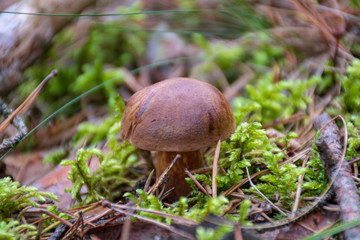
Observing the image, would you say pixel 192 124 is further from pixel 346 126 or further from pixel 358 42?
pixel 358 42

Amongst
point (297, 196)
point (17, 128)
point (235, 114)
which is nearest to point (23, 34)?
point (17, 128)

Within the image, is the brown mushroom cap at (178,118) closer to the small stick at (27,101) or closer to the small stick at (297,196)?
the small stick at (297,196)

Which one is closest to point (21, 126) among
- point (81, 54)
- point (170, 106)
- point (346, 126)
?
point (170, 106)

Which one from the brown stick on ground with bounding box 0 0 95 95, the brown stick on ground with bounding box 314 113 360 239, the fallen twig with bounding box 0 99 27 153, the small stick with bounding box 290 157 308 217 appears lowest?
the small stick with bounding box 290 157 308 217

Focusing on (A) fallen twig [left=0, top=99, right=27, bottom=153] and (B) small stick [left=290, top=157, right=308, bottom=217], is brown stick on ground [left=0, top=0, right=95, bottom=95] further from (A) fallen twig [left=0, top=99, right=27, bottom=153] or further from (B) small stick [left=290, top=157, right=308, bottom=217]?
(B) small stick [left=290, top=157, right=308, bottom=217]

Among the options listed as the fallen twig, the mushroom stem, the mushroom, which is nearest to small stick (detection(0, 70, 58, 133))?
the fallen twig

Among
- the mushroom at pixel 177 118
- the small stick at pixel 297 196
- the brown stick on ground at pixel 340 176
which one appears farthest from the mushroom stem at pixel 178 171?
the brown stick on ground at pixel 340 176

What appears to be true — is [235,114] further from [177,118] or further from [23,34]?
[23,34]
